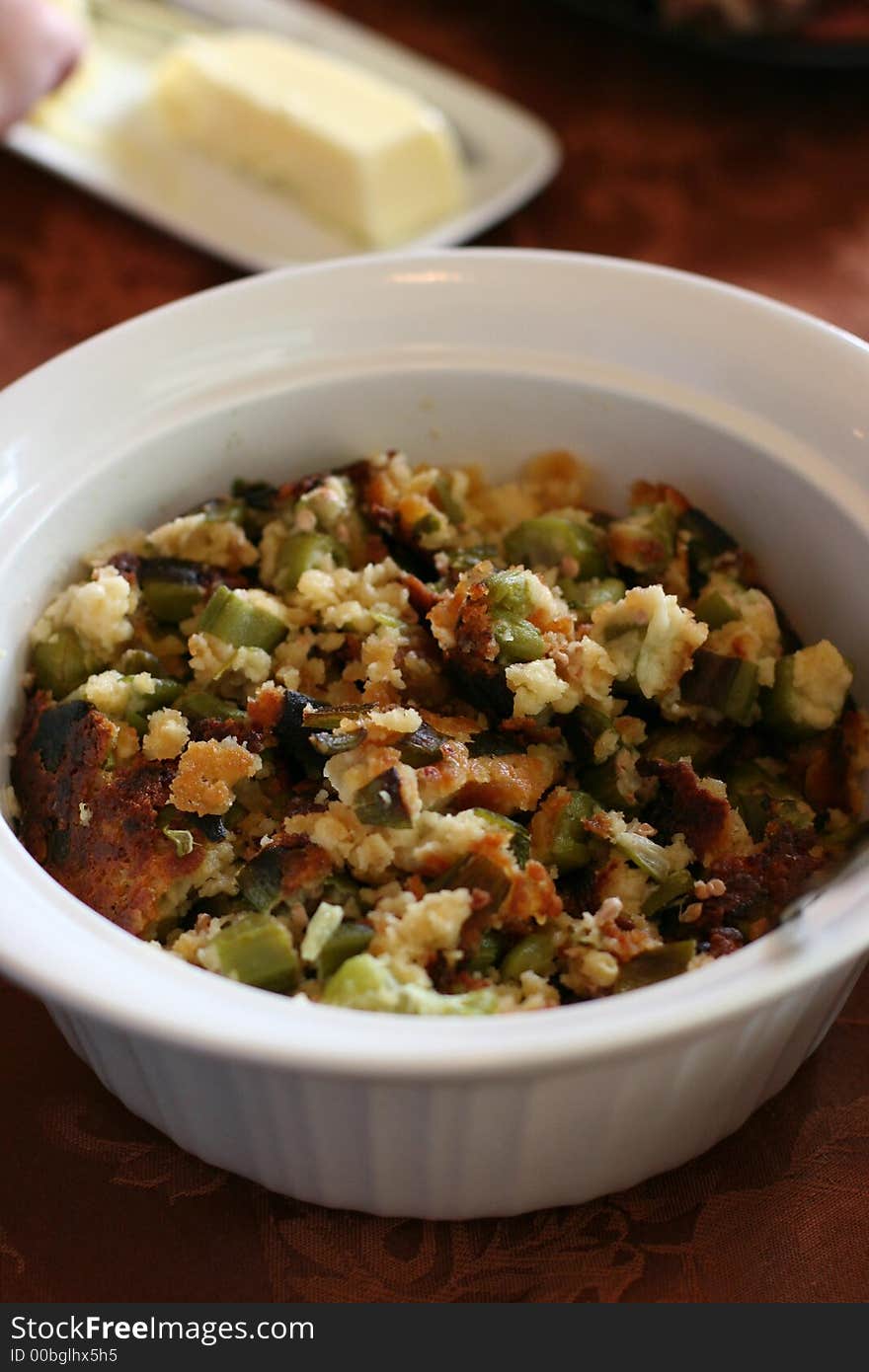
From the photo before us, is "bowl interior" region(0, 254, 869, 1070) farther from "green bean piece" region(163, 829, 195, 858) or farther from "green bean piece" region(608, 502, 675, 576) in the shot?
"green bean piece" region(163, 829, 195, 858)

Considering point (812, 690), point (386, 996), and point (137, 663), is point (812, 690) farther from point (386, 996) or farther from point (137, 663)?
point (137, 663)

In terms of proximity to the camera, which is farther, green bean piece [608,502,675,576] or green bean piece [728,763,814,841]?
green bean piece [608,502,675,576]

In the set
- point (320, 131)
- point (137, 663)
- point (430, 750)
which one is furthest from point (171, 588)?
point (320, 131)

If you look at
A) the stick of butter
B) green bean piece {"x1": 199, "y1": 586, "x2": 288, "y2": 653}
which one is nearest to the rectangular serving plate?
the stick of butter

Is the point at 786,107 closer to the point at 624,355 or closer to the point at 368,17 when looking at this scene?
the point at 368,17

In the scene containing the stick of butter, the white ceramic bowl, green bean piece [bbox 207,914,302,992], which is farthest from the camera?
the stick of butter

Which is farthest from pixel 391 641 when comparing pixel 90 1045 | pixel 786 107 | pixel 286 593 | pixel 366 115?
pixel 786 107

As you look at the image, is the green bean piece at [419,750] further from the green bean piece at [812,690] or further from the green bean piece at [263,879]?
the green bean piece at [812,690]
